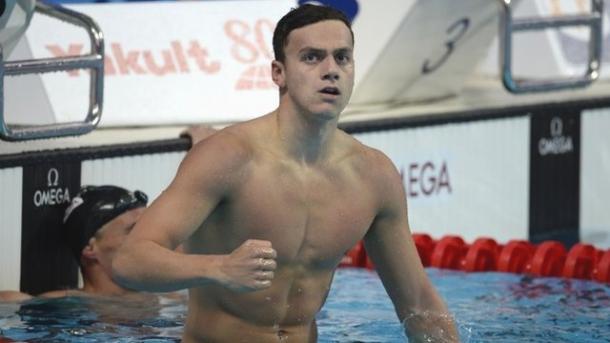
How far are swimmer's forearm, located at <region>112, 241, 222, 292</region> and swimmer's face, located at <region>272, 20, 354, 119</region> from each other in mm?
465

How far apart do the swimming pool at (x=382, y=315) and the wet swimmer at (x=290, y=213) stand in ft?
2.95

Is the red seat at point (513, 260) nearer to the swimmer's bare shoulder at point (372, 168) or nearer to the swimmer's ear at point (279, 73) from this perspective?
the swimmer's bare shoulder at point (372, 168)

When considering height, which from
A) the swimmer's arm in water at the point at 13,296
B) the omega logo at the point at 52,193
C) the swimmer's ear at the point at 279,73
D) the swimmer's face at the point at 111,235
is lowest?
the swimmer's arm in water at the point at 13,296

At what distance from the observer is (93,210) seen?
5117 mm

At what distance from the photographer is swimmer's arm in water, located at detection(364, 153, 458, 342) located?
11.9ft

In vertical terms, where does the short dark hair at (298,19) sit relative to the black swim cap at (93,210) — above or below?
above

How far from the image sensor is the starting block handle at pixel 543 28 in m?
6.68

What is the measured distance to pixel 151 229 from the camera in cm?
317

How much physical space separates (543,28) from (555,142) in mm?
700

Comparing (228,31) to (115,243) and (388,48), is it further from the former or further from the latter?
(115,243)

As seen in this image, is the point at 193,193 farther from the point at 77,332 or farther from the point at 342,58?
the point at 77,332

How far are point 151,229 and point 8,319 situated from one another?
1721 millimetres

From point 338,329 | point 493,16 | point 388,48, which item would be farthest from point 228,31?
point 338,329

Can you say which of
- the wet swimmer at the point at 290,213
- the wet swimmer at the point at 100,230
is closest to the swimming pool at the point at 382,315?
the wet swimmer at the point at 100,230
